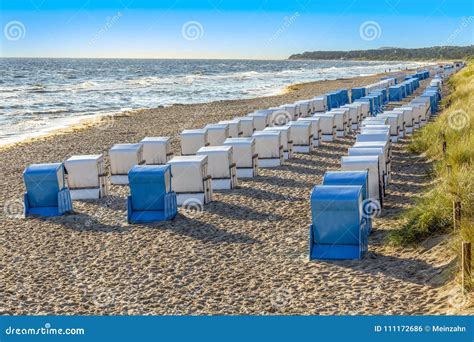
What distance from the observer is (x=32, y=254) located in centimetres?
1109

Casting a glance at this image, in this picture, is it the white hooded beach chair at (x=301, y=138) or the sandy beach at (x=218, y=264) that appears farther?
the white hooded beach chair at (x=301, y=138)

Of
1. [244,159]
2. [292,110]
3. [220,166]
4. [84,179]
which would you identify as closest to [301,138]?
[244,159]

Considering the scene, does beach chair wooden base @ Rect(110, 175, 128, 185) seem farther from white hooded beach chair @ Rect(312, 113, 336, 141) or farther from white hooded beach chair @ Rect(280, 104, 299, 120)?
white hooded beach chair @ Rect(280, 104, 299, 120)

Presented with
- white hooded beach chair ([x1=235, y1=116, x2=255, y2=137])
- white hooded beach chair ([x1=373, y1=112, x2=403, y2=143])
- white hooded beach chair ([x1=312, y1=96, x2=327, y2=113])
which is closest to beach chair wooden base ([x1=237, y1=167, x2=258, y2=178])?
white hooded beach chair ([x1=235, y1=116, x2=255, y2=137])

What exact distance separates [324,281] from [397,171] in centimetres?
855

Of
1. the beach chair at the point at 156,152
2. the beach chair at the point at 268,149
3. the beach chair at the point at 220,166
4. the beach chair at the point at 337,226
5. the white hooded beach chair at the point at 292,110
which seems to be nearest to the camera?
the beach chair at the point at 337,226

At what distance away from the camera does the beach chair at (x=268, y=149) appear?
1823cm

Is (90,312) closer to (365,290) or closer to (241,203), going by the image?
(365,290)

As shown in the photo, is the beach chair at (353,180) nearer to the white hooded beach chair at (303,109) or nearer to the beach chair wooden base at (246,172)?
the beach chair wooden base at (246,172)

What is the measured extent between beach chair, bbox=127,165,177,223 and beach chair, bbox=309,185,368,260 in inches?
145

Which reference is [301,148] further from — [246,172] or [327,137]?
[246,172]

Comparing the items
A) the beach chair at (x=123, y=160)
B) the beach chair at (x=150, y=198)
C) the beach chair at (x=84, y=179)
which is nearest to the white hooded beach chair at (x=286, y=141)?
the beach chair at (x=123, y=160)

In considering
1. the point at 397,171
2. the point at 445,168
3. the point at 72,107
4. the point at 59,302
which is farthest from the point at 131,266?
the point at 72,107

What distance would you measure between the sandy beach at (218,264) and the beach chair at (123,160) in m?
1.26
